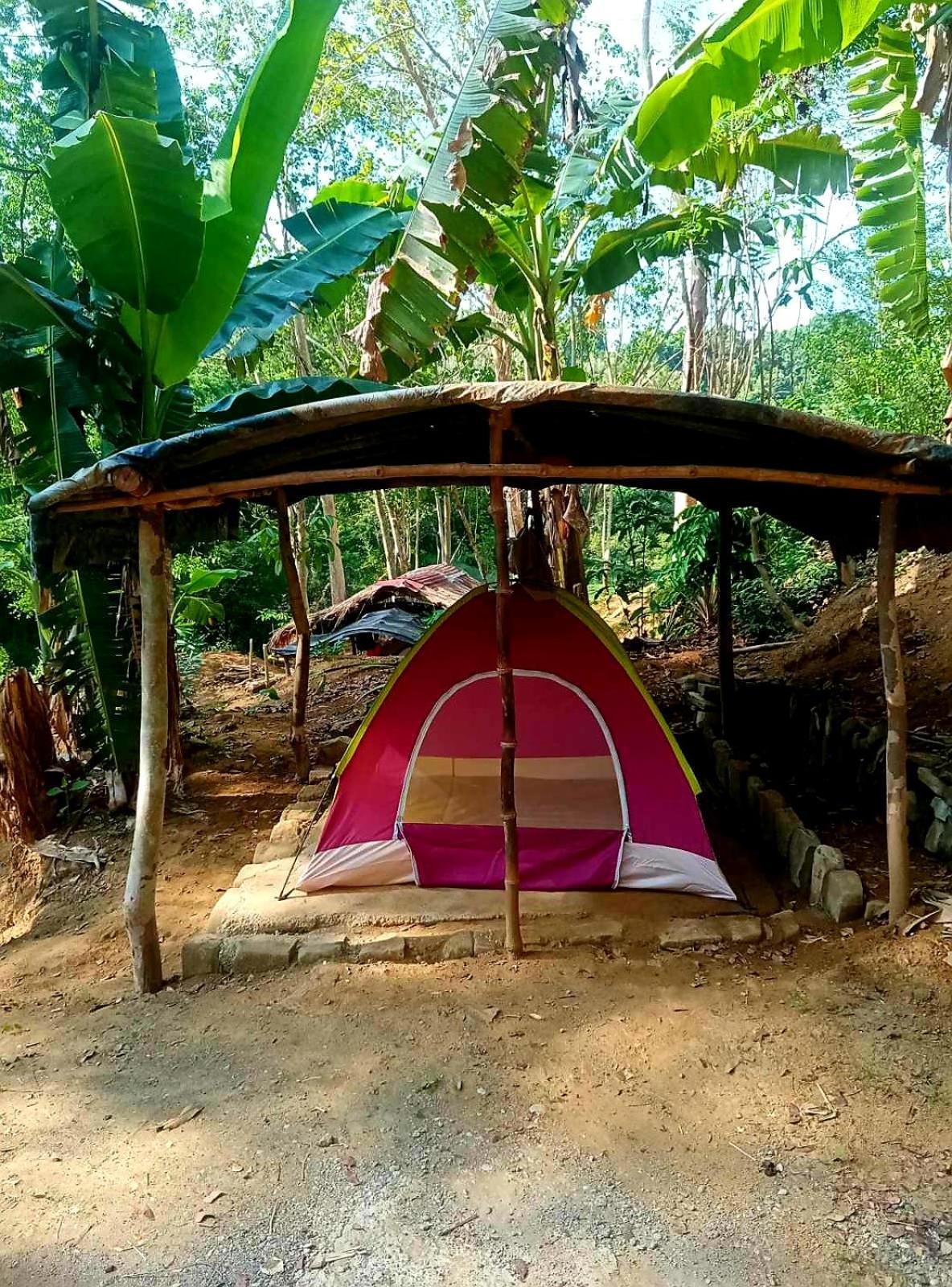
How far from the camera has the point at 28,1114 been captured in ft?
8.45

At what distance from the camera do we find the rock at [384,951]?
133 inches

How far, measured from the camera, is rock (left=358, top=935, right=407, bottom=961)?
3.39m

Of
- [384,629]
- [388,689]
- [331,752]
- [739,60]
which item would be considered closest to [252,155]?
[739,60]

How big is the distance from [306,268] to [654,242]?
2.90 metres

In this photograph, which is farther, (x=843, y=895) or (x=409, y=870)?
(x=409, y=870)

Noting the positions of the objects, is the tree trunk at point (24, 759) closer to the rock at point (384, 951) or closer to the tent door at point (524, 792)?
the tent door at point (524, 792)

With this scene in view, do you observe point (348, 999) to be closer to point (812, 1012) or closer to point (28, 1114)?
point (28, 1114)

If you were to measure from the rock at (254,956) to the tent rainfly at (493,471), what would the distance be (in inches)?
12.0

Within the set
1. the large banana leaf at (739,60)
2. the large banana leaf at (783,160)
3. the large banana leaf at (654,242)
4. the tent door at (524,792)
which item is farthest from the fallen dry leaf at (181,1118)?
the large banana leaf at (783,160)

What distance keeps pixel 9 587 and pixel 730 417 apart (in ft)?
21.6

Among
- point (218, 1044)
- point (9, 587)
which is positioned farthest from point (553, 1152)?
point (9, 587)

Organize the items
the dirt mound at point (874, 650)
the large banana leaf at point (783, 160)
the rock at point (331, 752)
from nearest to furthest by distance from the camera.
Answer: the dirt mound at point (874, 650) → the large banana leaf at point (783, 160) → the rock at point (331, 752)

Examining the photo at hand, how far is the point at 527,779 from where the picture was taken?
4.02 meters

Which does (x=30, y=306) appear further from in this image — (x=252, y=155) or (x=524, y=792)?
(x=524, y=792)
